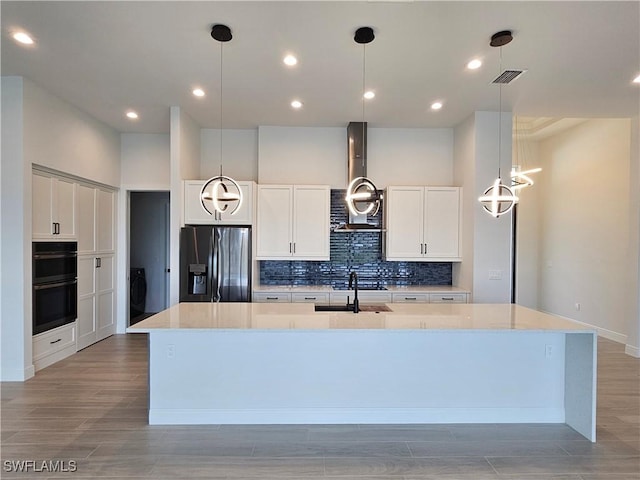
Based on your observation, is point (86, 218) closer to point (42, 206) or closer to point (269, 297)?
point (42, 206)

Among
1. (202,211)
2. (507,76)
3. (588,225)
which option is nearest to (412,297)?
(507,76)

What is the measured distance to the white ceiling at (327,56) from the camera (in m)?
2.67

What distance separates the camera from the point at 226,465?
7.88 feet

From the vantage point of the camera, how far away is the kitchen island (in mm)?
2941

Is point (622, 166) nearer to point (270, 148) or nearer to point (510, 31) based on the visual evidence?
point (510, 31)

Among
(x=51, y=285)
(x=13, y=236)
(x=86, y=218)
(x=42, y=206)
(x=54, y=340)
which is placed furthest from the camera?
(x=86, y=218)

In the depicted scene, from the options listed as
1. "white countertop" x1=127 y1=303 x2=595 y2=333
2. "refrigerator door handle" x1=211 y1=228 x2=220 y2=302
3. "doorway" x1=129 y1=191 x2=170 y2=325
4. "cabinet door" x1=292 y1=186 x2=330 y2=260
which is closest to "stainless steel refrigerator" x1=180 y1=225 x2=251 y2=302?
"refrigerator door handle" x1=211 y1=228 x2=220 y2=302

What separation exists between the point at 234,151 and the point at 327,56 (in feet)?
8.74

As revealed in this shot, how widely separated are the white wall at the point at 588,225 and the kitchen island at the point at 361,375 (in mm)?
2947

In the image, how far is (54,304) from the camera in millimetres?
4328

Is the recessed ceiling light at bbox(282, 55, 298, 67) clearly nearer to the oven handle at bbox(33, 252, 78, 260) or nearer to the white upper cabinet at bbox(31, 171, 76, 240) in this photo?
the white upper cabinet at bbox(31, 171, 76, 240)

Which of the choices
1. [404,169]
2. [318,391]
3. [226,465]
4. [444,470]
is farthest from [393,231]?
[226,465]

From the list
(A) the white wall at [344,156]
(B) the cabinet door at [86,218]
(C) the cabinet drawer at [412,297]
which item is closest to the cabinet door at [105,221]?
(B) the cabinet door at [86,218]

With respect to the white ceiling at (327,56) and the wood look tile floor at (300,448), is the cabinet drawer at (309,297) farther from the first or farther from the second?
the white ceiling at (327,56)
